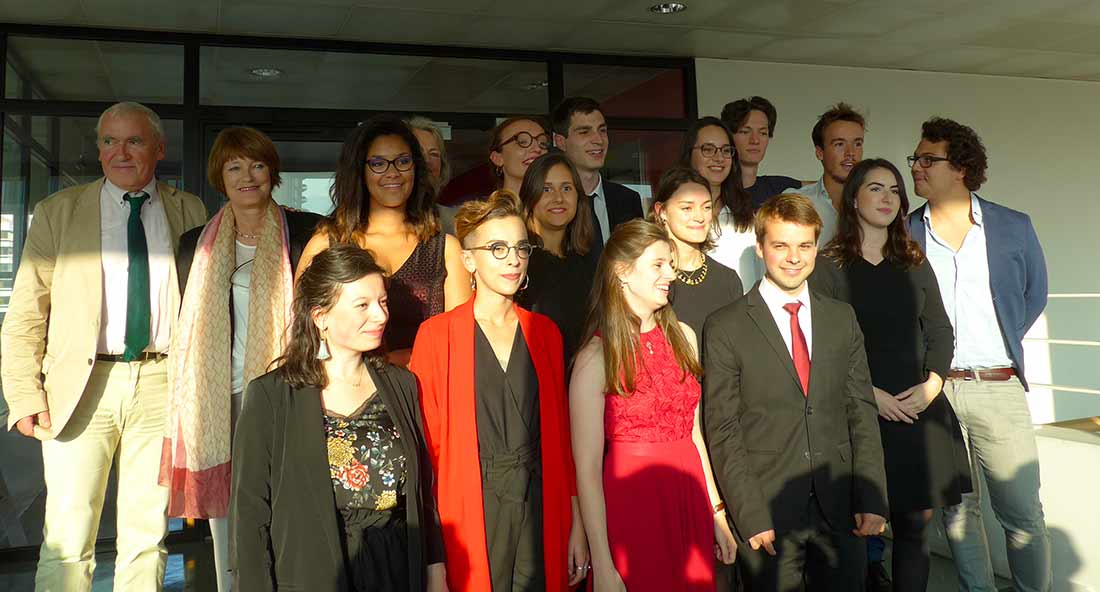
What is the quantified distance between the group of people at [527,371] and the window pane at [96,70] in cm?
233

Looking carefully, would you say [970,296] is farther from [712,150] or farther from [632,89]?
[632,89]

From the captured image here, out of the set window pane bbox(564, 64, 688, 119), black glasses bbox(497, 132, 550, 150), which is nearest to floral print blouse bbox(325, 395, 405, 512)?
black glasses bbox(497, 132, 550, 150)

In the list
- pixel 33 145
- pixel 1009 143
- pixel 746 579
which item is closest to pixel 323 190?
pixel 33 145

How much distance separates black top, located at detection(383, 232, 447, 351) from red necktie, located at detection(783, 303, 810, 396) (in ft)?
4.06

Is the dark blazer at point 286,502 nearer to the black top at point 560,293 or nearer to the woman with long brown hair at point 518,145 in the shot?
the black top at point 560,293

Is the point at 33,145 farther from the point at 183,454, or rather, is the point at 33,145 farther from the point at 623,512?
the point at 623,512

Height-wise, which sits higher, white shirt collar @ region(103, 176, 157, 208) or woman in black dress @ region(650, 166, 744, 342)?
white shirt collar @ region(103, 176, 157, 208)

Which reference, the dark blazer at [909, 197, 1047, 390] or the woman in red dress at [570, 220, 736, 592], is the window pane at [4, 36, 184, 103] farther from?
the dark blazer at [909, 197, 1047, 390]

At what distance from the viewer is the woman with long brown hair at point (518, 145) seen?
154 inches

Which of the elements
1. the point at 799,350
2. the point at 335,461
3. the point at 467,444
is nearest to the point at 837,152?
the point at 799,350

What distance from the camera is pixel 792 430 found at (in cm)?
290

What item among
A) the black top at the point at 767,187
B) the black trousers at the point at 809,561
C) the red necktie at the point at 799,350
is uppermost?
the black top at the point at 767,187

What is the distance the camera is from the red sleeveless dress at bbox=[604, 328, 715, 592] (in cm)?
270

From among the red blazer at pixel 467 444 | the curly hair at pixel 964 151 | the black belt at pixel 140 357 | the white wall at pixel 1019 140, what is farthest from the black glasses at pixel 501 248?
the white wall at pixel 1019 140
